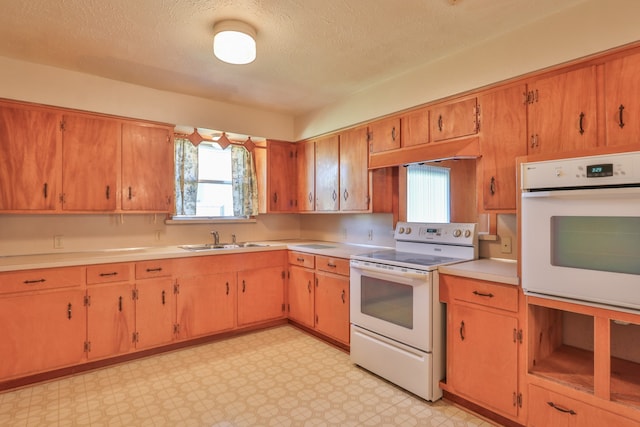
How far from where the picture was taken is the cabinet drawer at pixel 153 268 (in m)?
3.00

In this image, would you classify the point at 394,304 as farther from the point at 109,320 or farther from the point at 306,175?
the point at 109,320

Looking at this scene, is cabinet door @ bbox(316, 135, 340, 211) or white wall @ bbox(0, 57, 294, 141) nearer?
white wall @ bbox(0, 57, 294, 141)

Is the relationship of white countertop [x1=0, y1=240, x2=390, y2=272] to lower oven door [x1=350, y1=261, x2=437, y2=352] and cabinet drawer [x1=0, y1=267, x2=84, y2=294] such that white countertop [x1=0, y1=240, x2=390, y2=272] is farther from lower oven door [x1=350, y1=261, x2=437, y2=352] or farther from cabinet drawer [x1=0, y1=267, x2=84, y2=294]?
lower oven door [x1=350, y1=261, x2=437, y2=352]

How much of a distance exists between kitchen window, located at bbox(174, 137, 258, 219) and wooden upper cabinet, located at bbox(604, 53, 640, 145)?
338 centimetres

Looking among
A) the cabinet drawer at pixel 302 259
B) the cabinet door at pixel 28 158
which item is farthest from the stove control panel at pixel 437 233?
the cabinet door at pixel 28 158

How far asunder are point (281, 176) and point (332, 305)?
182cm

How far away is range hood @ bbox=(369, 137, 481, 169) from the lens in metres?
2.54

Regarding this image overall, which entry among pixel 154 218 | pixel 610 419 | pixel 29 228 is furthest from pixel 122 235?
pixel 610 419

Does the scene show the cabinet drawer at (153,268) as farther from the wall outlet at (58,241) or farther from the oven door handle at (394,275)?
the oven door handle at (394,275)

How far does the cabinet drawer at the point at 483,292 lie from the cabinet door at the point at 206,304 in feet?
7.06

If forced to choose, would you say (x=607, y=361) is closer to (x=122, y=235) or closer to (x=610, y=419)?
(x=610, y=419)

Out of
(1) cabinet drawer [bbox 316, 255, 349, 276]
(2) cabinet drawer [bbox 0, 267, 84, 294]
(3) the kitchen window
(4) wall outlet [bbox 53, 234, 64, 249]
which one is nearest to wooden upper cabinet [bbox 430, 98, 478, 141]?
(1) cabinet drawer [bbox 316, 255, 349, 276]

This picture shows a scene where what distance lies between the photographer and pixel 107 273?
9.32 ft

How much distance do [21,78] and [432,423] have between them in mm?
3950
